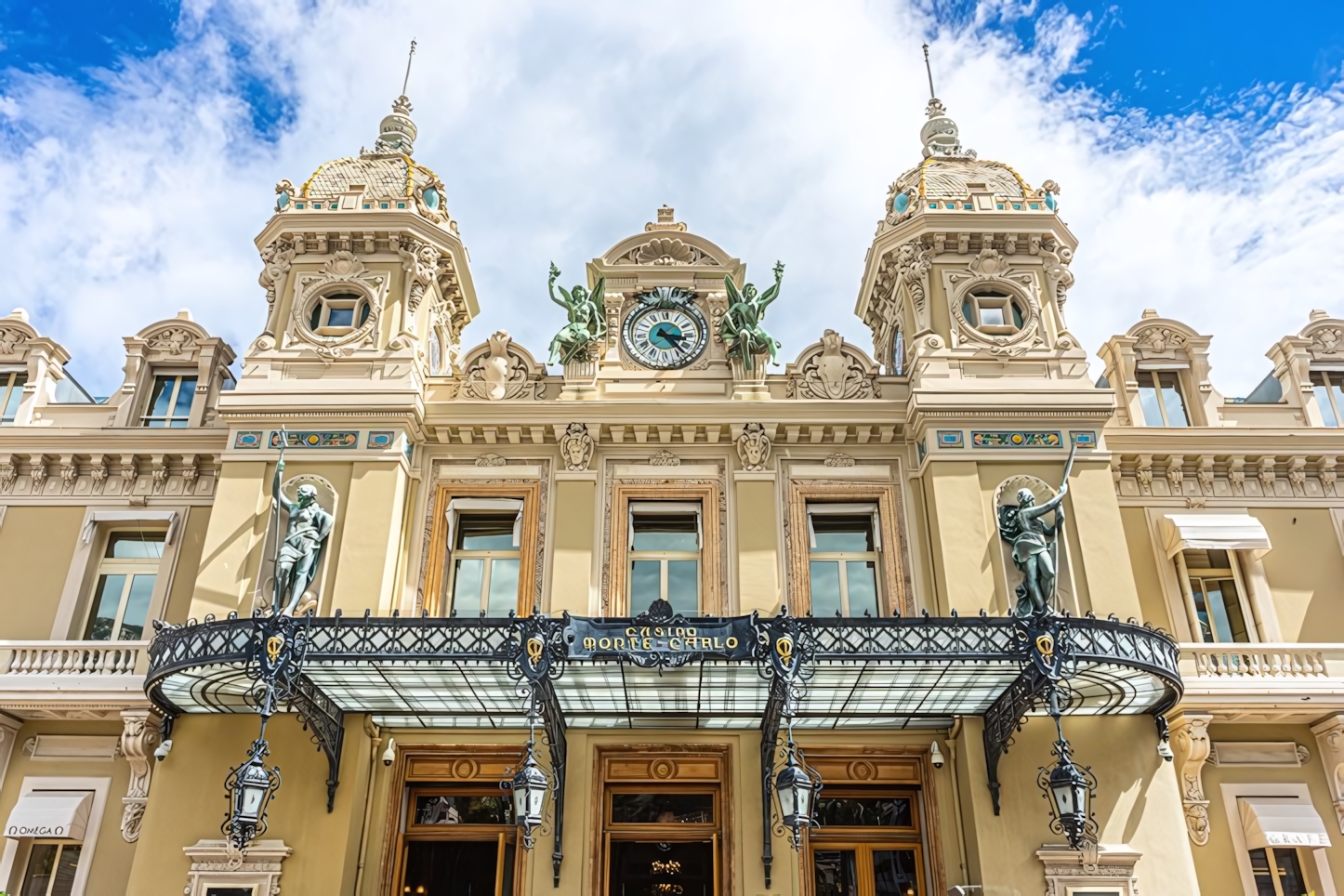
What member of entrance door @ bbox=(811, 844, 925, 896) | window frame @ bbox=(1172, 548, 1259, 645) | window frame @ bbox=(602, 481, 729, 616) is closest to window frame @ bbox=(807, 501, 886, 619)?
window frame @ bbox=(602, 481, 729, 616)

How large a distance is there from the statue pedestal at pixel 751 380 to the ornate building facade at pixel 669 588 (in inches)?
2.8

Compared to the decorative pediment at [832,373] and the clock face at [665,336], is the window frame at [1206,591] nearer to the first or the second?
the decorative pediment at [832,373]

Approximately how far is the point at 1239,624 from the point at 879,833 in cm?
728

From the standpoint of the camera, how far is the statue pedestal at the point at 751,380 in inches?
715

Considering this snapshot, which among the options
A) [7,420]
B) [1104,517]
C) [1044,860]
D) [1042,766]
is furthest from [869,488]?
[7,420]

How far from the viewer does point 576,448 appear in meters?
17.6

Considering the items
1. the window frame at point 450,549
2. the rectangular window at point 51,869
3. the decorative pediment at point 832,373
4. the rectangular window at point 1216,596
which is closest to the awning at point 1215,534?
the rectangular window at point 1216,596

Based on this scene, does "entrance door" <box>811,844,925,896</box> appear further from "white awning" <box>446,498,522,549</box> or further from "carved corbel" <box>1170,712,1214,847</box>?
"white awning" <box>446,498,522,549</box>

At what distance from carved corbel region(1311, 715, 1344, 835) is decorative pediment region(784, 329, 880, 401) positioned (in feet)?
28.5

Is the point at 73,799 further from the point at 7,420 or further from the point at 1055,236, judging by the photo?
the point at 1055,236

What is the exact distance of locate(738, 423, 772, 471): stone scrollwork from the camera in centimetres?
1755

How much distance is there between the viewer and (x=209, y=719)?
597 inches

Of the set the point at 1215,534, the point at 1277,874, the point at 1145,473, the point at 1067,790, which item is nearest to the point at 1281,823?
the point at 1277,874

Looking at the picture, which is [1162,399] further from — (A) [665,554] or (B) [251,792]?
(B) [251,792]
